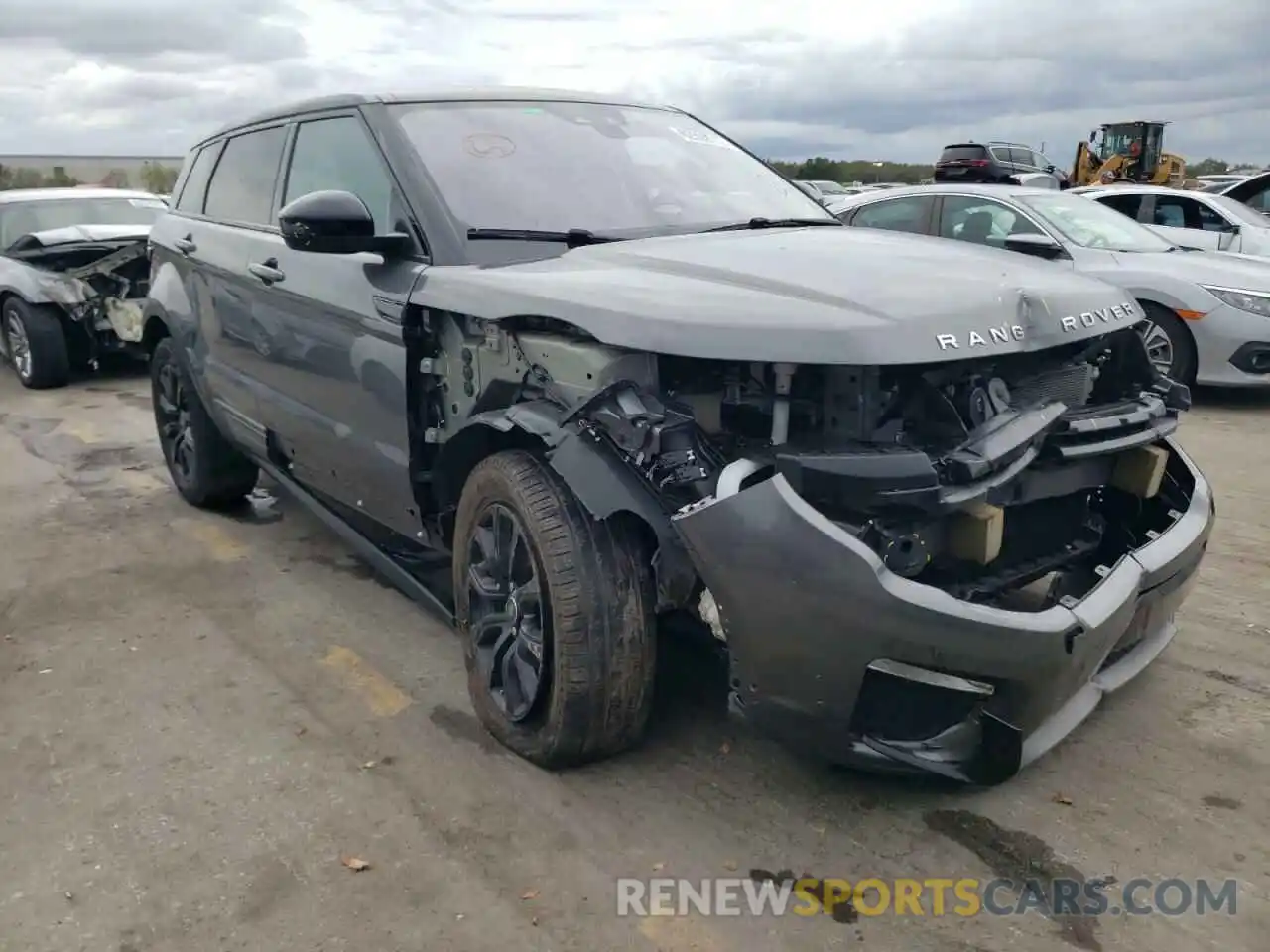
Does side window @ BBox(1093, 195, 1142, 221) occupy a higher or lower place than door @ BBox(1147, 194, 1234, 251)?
higher

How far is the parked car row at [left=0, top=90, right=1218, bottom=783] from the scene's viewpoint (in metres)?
2.42

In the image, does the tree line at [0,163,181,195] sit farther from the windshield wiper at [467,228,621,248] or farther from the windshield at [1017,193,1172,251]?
the windshield wiper at [467,228,621,248]

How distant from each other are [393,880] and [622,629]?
0.80 meters

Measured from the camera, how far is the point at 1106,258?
7.88 metres

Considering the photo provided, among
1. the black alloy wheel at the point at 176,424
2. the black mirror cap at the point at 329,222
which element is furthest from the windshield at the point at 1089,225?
the black mirror cap at the point at 329,222

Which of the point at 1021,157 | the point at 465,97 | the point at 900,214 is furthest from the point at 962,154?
the point at 465,97

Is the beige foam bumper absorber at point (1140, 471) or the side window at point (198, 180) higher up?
the side window at point (198, 180)

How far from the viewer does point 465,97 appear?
3.87m

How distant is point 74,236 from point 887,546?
946cm

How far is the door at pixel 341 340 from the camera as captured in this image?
346 centimetres

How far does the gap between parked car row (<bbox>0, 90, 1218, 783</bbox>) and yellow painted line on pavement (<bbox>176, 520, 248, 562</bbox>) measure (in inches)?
41.0

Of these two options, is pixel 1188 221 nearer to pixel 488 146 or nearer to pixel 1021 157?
pixel 488 146

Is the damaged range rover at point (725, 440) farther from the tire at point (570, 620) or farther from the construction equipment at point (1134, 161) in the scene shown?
the construction equipment at point (1134, 161)

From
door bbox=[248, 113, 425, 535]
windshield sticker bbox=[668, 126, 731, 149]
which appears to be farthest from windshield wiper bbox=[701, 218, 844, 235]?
door bbox=[248, 113, 425, 535]
